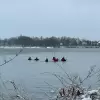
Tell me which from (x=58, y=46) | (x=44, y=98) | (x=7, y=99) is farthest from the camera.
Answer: (x=58, y=46)

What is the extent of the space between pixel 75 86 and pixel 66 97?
1.47 ft

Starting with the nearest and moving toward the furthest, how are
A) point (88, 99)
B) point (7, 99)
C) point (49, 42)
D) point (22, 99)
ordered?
point (88, 99) < point (22, 99) < point (7, 99) < point (49, 42)

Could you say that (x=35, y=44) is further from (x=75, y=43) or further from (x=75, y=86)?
(x=75, y=86)

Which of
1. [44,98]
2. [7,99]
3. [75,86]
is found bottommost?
[44,98]

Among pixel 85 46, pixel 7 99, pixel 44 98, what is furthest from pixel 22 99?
pixel 85 46

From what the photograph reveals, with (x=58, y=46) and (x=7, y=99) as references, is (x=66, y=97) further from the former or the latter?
(x=58, y=46)

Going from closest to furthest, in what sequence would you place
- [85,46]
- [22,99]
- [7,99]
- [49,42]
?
[22,99]
[7,99]
[49,42]
[85,46]

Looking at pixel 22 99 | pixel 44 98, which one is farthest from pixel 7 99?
pixel 44 98

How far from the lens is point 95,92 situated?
26.1 feet

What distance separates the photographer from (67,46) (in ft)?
528

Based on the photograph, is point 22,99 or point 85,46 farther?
point 85,46

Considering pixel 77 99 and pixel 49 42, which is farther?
pixel 49 42

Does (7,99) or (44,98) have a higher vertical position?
(7,99)

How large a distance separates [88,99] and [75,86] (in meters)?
0.71
